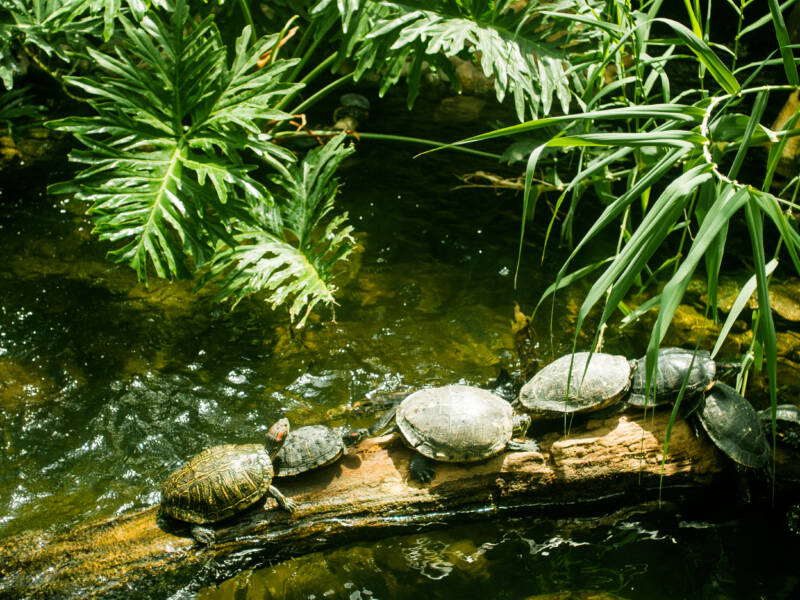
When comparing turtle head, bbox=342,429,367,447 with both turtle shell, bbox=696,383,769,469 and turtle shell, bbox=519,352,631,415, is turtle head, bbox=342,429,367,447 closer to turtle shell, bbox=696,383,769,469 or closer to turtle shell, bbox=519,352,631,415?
turtle shell, bbox=519,352,631,415

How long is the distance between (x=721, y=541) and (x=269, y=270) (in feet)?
11.6

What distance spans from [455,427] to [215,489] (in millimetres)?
1415

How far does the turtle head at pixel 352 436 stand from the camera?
11.8ft

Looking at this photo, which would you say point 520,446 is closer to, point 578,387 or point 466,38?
point 578,387

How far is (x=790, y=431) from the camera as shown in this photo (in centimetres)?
366

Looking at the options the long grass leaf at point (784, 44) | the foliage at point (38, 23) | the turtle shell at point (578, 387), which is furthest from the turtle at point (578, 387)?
the foliage at point (38, 23)

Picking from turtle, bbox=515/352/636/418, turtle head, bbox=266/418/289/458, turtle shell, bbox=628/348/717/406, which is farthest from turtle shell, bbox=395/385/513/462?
turtle shell, bbox=628/348/717/406

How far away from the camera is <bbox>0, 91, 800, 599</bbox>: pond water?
3.39m

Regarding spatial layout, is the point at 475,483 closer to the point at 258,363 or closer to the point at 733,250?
the point at 258,363

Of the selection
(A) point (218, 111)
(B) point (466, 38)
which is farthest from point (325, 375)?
(B) point (466, 38)

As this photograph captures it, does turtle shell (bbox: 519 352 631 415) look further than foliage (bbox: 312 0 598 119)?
No

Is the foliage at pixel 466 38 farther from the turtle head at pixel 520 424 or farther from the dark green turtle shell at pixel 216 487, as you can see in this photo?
the dark green turtle shell at pixel 216 487

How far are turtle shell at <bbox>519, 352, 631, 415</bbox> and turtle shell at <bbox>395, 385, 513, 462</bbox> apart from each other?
0.78 feet

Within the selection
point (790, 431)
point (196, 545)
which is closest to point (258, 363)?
point (196, 545)
